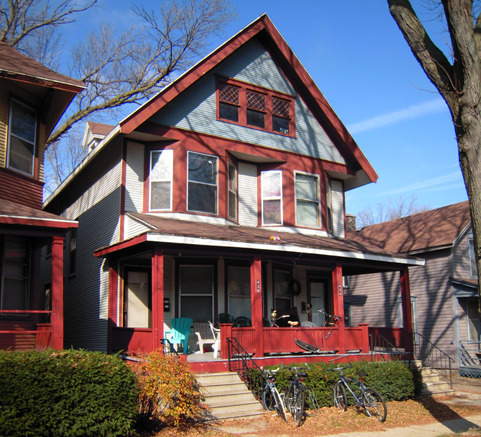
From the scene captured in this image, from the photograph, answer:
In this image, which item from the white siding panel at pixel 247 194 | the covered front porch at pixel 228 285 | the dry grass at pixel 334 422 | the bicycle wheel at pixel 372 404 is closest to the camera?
the dry grass at pixel 334 422

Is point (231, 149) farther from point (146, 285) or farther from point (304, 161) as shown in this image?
point (146, 285)

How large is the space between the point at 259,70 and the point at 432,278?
38.7ft

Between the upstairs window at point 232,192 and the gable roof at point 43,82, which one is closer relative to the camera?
the gable roof at point 43,82

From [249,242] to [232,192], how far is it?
3.82 metres

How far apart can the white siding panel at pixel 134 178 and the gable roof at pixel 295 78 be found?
2.31 m

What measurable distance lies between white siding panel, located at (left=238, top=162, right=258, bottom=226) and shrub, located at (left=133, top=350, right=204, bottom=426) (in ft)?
25.7

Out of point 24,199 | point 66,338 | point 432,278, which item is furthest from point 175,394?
point 432,278

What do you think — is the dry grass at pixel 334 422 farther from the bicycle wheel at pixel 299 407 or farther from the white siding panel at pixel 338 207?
the white siding panel at pixel 338 207

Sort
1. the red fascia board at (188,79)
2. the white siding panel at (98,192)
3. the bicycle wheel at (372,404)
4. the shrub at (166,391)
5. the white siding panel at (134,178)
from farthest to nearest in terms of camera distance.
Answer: the white siding panel at (98,192), the white siding panel at (134,178), the red fascia board at (188,79), the bicycle wheel at (372,404), the shrub at (166,391)

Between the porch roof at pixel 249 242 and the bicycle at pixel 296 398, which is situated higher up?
the porch roof at pixel 249 242

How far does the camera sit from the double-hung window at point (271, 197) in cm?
1777

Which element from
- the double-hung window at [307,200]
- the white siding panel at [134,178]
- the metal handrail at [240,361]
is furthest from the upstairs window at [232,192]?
the metal handrail at [240,361]

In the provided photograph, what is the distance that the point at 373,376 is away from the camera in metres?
13.3

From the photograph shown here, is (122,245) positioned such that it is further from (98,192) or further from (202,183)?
(98,192)
